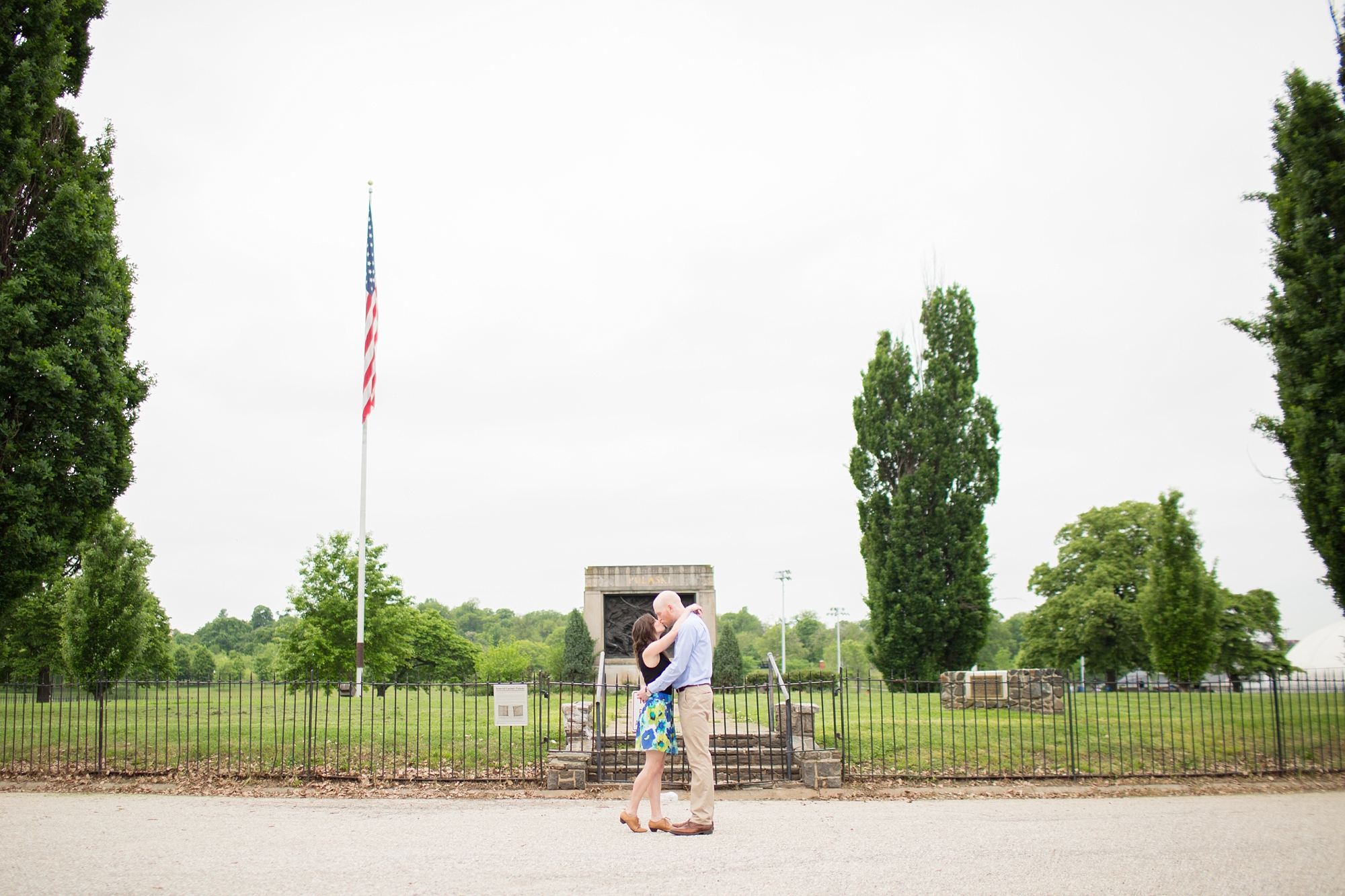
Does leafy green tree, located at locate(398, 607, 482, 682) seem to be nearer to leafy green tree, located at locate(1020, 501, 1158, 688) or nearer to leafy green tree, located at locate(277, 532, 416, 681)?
leafy green tree, located at locate(277, 532, 416, 681)

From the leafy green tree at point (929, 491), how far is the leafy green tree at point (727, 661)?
12.7 feet

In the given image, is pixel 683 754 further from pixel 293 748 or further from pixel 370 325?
pixel 370 325

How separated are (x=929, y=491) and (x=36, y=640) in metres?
30.1

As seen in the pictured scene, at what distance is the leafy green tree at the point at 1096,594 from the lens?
119ft

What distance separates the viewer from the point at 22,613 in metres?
27.2

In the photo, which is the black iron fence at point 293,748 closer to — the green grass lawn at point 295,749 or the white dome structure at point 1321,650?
the green grass lawn at point 295,749

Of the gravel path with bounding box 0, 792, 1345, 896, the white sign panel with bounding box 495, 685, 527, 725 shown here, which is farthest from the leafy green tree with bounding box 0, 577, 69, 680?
the white sign panel with bounding box 495, 685, 527, 725

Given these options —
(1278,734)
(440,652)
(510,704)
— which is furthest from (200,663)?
(1278,734)

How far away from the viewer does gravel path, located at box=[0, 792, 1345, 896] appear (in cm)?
582

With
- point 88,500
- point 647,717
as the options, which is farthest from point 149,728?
point 647,717

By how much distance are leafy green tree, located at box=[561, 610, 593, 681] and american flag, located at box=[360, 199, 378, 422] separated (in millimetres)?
7228

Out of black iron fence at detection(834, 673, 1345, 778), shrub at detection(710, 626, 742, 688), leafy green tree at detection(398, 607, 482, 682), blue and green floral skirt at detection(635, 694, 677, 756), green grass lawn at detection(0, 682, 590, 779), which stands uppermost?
Answer: blue and green floral skirt at detection(635, 694, 677, 756)

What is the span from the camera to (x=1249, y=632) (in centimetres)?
3647

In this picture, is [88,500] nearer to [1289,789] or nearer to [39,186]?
[39,186]
